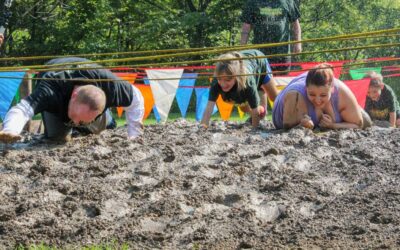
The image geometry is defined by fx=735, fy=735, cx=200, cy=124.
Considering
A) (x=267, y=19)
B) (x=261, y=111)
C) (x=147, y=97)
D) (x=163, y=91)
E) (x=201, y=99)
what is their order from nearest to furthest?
(x=261, y=111) → (x=267, y=19) → (x=163, y=91) → (x=147, y=97) → (x=201, y=99)

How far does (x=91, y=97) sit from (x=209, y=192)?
153cm

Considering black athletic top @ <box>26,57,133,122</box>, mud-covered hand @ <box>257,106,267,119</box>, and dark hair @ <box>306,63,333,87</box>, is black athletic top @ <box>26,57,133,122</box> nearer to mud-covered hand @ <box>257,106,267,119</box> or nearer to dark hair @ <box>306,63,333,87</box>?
dark hair @ <box>306,63,333,87</box>

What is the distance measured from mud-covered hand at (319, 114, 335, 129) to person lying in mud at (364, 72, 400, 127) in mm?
2999

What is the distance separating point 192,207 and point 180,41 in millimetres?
18457

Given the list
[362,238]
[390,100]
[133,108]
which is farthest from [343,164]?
[390,100]

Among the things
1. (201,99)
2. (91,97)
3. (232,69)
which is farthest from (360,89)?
(91,97)

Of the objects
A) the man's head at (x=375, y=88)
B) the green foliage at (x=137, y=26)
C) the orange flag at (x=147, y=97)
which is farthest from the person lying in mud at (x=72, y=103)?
the green foliage at (x=137, y=26)

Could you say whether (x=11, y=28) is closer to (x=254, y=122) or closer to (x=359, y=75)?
(x=359, y=75)

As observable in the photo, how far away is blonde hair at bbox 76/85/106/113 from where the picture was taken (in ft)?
19.2

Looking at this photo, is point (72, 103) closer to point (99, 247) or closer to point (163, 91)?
point (99, 247)

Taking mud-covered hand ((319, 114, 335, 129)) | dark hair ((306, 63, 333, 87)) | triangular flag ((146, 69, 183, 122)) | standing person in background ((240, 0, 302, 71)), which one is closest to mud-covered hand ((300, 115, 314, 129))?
mud-covered hand ((319, 114, 335, 129))

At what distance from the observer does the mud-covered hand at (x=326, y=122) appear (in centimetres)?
675

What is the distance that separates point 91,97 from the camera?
231 inches

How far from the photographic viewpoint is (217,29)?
75.4ft
